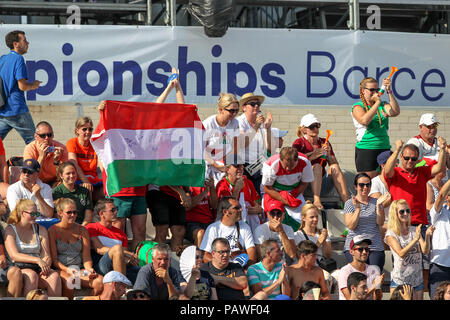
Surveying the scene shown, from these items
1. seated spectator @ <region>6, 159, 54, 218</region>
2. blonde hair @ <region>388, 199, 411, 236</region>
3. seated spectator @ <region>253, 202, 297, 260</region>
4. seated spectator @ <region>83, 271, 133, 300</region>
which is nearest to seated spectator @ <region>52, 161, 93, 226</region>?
seated spectator @ <region>6, 159, 54, 218</region>

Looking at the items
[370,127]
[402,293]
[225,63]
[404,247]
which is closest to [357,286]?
[402,293]

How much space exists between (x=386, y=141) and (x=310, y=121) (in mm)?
994

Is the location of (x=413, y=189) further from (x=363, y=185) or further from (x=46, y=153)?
(x=46, y=153)

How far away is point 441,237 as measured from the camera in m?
10.9

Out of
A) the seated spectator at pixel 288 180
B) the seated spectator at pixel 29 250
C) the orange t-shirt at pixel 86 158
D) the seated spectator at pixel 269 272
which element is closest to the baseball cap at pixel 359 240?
the seated spectator at pixel 288 180

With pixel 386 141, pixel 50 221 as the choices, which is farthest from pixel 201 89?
pixel 50 221

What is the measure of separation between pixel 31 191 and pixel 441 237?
14.4 ft

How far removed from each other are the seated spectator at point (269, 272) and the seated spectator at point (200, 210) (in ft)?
3.46

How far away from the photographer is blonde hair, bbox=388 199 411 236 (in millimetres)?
10609

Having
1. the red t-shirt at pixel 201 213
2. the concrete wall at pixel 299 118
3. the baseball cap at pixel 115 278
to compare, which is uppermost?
the concrete wall at pixel 299 118

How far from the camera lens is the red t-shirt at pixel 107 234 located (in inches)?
398

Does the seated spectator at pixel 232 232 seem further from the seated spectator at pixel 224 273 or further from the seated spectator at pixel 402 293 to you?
the seated spectator at pixel 402 293

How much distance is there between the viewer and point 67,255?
9781 mm
